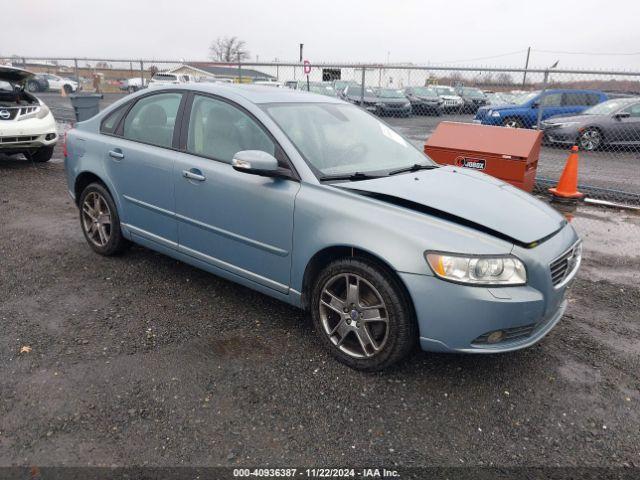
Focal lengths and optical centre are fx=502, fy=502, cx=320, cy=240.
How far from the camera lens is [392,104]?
18.5 metres

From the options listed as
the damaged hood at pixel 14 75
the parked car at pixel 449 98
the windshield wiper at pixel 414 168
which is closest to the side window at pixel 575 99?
the parked car at pixel 449 98

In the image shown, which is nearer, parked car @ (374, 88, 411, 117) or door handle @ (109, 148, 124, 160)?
door handle @ (109, 148, 124, 160)

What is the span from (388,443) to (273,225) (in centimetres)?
149

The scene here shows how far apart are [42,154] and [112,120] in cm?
606

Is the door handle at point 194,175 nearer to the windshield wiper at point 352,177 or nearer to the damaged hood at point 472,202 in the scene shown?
the windshield wiper at point 352,177

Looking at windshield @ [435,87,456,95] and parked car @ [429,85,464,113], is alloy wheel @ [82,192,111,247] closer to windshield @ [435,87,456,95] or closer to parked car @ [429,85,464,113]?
parked car @ [429,85,464,113]

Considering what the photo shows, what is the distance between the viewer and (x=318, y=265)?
317 centimetres

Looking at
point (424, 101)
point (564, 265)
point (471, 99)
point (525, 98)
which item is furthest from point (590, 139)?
point (564, 265)

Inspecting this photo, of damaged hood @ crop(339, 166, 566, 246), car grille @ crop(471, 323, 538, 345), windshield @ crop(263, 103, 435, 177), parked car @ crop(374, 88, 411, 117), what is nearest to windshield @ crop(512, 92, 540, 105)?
parked car @ crop(374, 88, 411, 117)

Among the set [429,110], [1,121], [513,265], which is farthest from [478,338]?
[429,110]

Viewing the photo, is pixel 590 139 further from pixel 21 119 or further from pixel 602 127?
→ pixel 21 119

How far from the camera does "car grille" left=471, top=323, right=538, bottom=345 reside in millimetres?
2717

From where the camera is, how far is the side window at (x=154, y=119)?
399 centimetres

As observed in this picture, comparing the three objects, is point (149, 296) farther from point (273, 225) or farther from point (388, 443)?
point (388, 443)
